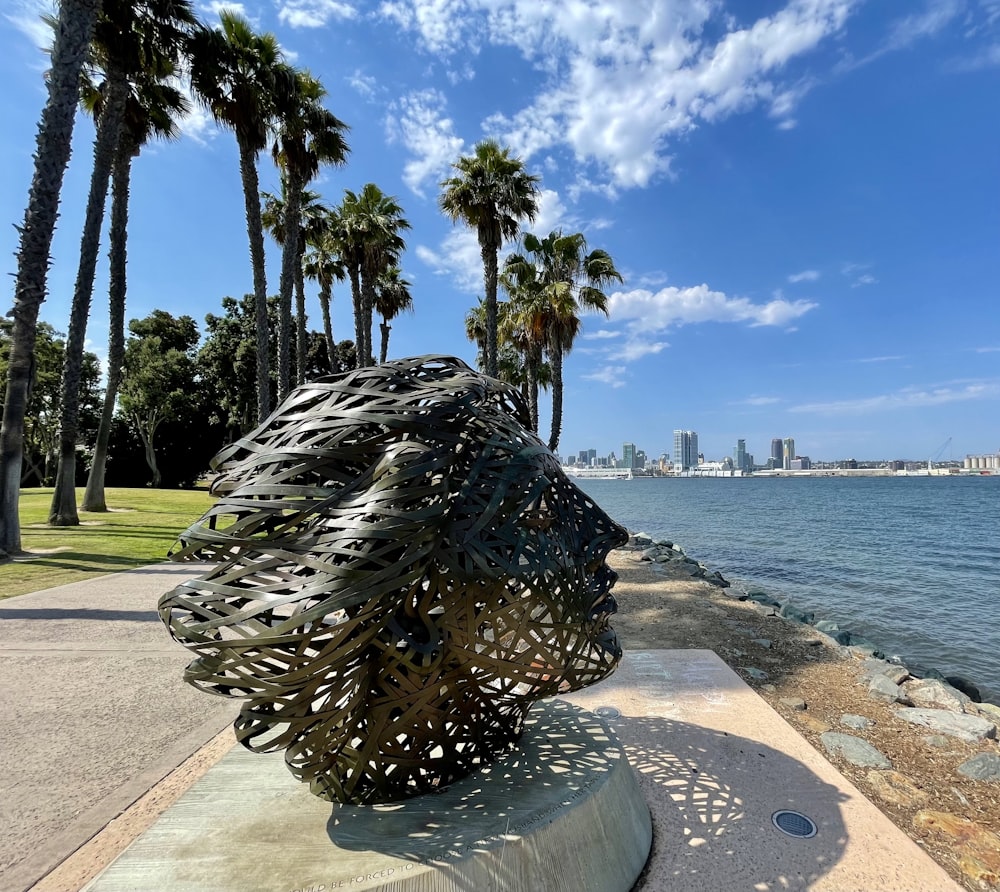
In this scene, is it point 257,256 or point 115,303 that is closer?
point 257,256

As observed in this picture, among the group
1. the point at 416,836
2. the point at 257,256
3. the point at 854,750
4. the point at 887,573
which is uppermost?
the point at 257,256

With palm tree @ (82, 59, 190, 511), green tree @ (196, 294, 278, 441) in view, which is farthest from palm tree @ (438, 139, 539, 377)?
green tree @ (196, 294, 278, 441)

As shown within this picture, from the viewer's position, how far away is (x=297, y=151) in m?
17.8

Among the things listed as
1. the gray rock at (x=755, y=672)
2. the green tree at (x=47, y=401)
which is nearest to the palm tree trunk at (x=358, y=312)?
the gray rock at (x=755, y=672)

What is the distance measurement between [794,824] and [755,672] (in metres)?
3.23

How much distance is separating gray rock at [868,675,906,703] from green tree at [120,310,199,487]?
4183 cm

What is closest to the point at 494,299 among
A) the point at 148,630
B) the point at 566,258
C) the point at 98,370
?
the point at 566,258

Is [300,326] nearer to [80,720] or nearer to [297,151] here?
[297,151]

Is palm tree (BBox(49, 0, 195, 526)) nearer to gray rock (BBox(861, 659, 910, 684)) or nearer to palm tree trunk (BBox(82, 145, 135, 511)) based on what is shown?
palm tree trunk (BBox(82, 145, 135, 511))

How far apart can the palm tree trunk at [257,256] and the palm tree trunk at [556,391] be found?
1065cm

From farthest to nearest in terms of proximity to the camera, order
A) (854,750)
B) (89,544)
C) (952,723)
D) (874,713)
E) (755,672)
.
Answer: (89,544)
(755,672)
(874,713)
(952,723)
(854,750)

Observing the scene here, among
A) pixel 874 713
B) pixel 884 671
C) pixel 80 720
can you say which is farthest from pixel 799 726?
pixel 80 720

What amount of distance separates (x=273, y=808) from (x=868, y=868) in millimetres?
3332

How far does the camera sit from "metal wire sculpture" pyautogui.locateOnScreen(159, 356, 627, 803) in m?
2.46
